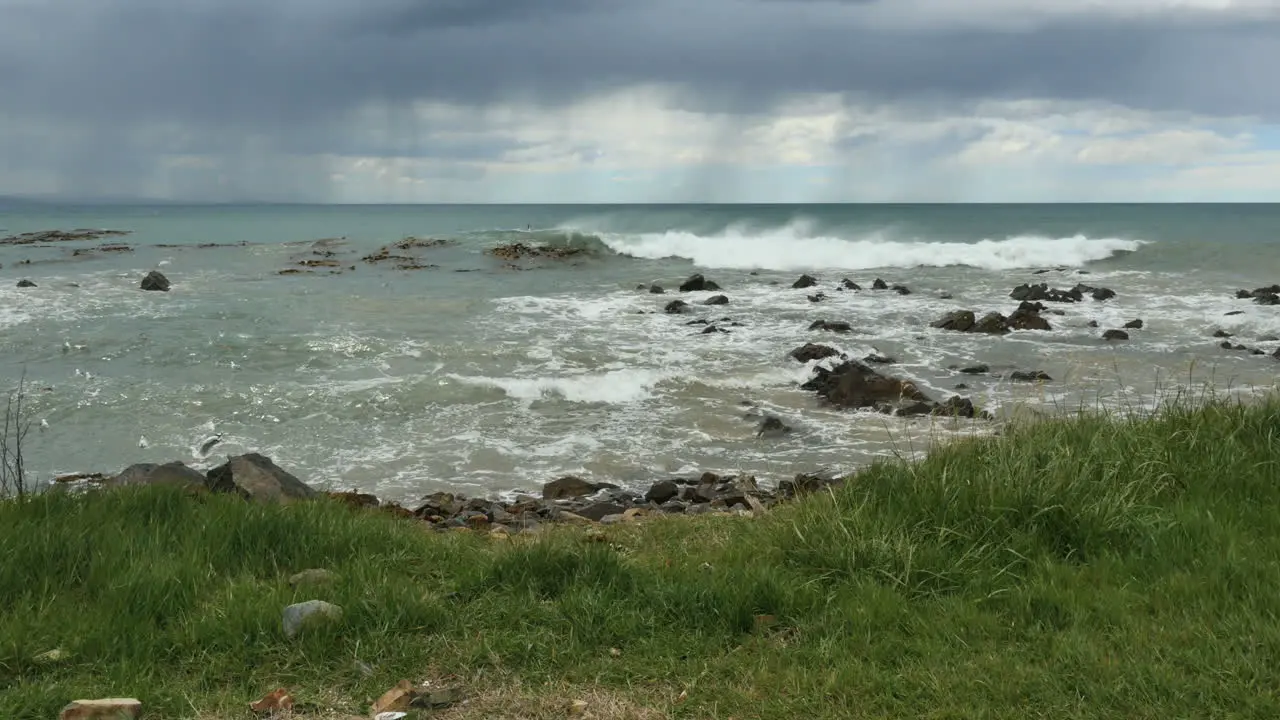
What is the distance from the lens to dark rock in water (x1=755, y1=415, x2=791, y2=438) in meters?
11.9

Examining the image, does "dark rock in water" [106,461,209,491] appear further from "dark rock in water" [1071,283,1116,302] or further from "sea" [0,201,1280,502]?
"dark rock in water" [1071,283,1116,302]

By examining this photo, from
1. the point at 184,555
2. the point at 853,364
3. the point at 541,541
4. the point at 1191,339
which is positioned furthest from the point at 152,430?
the point at 1191,339

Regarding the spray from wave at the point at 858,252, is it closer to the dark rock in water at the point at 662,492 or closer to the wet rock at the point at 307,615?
the dark rock in water at the point at 662,492

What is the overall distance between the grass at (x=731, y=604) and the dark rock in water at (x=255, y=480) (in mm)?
1594

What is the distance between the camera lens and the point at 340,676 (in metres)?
3.56

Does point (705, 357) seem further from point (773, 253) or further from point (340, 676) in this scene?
point (773, 253)

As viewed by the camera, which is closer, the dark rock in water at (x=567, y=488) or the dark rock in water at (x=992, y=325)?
the dark rock in water at (x=567, y=488)

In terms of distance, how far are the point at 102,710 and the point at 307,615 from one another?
2.74 ft

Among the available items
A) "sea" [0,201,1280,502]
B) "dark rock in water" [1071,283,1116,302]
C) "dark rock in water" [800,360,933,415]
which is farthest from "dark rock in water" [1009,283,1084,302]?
"dark rock in water" [800,360,933,415]

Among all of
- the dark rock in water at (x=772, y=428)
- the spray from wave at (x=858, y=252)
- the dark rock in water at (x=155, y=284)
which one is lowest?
the dark rock in water at (x=772, y=428)

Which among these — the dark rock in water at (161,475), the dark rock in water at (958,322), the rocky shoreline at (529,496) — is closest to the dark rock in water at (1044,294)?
the dark rock in water at (958,322)

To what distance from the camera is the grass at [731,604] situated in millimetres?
3352

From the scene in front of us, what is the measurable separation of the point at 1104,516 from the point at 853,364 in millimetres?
10157

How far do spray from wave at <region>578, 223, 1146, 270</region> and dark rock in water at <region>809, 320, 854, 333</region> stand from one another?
22192 millimetres
